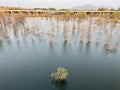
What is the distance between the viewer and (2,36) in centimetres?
1572

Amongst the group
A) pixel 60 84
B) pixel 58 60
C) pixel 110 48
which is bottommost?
pixel 60 84

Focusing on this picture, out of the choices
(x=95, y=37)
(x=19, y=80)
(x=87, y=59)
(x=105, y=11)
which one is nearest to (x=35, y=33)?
(x=95, y=37)

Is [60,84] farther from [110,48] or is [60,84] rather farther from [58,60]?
[110,48]

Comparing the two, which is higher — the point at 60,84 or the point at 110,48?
the point at 110,48

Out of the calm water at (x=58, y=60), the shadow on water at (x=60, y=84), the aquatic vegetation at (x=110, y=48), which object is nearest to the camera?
the shadow on water at (x=60, y=84)

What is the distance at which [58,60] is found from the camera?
36.0 ft

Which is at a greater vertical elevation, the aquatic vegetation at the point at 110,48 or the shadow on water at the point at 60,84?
the aquatic vegetation at the point at 110,48

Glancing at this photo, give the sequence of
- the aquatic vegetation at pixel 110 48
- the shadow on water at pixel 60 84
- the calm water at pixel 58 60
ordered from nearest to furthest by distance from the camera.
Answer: the shadow on water at pixel 60 84
the calm water at pixel 58 60
the aquatic vegetation at pixel 110 48

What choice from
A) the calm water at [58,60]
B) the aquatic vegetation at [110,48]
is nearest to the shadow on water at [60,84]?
the calm water at [58,60]

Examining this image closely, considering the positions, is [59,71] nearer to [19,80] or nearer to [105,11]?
[19,80]

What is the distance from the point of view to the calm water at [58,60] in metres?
8.34

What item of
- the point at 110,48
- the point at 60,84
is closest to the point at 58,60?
the point at 60,84

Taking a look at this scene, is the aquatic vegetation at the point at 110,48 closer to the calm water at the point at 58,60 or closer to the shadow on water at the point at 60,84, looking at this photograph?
the calm water at the point at 58,60

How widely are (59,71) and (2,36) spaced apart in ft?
31.6
